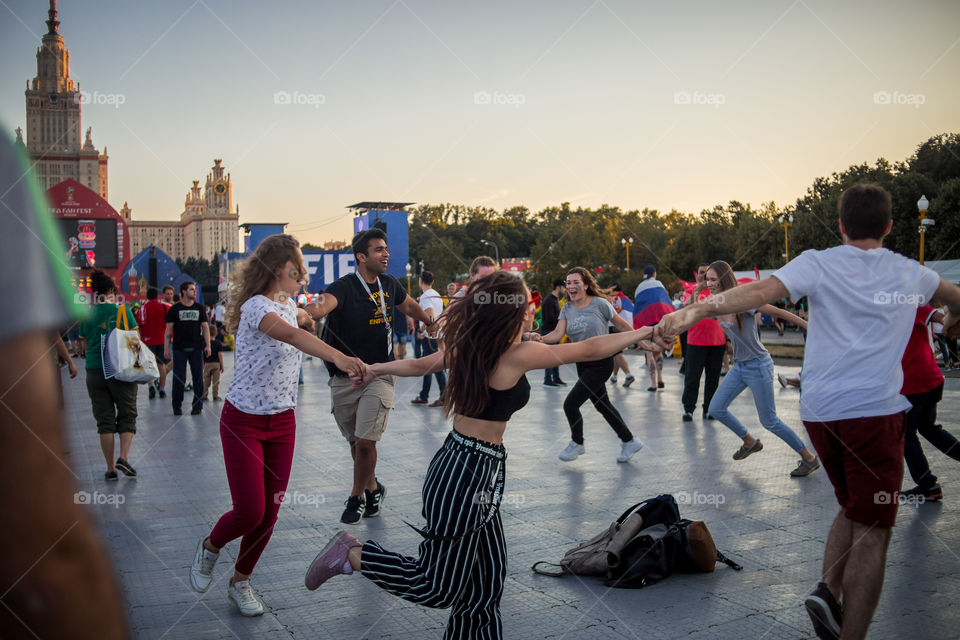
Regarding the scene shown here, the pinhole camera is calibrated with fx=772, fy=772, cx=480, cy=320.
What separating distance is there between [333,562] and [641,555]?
2.03 metres

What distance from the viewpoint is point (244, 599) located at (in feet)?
14.0

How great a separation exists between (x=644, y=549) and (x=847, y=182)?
163 feet

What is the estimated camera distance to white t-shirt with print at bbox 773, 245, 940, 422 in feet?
11.5

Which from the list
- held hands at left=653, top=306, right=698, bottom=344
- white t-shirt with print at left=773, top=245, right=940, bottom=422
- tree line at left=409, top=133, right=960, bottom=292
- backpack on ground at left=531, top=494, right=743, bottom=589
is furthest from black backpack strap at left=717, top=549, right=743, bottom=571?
tree line at left=409, top=133, right=960, bottom=292

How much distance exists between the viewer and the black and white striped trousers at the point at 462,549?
10.6 feet

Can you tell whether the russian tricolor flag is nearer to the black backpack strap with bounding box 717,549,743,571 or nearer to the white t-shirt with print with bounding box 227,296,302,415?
the black backpack strap with bounding box 717,549,743,571

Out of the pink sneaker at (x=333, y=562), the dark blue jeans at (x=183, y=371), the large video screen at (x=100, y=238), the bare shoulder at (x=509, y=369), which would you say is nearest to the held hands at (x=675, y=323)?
the bare shoulder at (x=509, y=369)

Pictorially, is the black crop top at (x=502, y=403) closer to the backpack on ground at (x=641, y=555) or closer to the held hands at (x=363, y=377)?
the held hands at (x=363, y=377)

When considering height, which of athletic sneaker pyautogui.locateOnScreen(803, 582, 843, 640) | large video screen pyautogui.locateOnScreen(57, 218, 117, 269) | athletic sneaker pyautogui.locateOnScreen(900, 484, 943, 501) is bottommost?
athletic sneaker pyautogui.locateOnScreen(900, 484, 943, 501)

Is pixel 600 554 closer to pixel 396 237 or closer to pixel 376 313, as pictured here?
pixel 376 313

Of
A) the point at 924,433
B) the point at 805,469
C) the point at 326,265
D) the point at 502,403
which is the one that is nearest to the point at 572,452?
the point at 805,469

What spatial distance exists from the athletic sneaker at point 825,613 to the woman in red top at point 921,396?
3.01m

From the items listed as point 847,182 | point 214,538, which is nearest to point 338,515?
point 214,538

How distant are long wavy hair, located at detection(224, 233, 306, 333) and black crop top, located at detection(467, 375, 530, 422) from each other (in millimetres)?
1817
